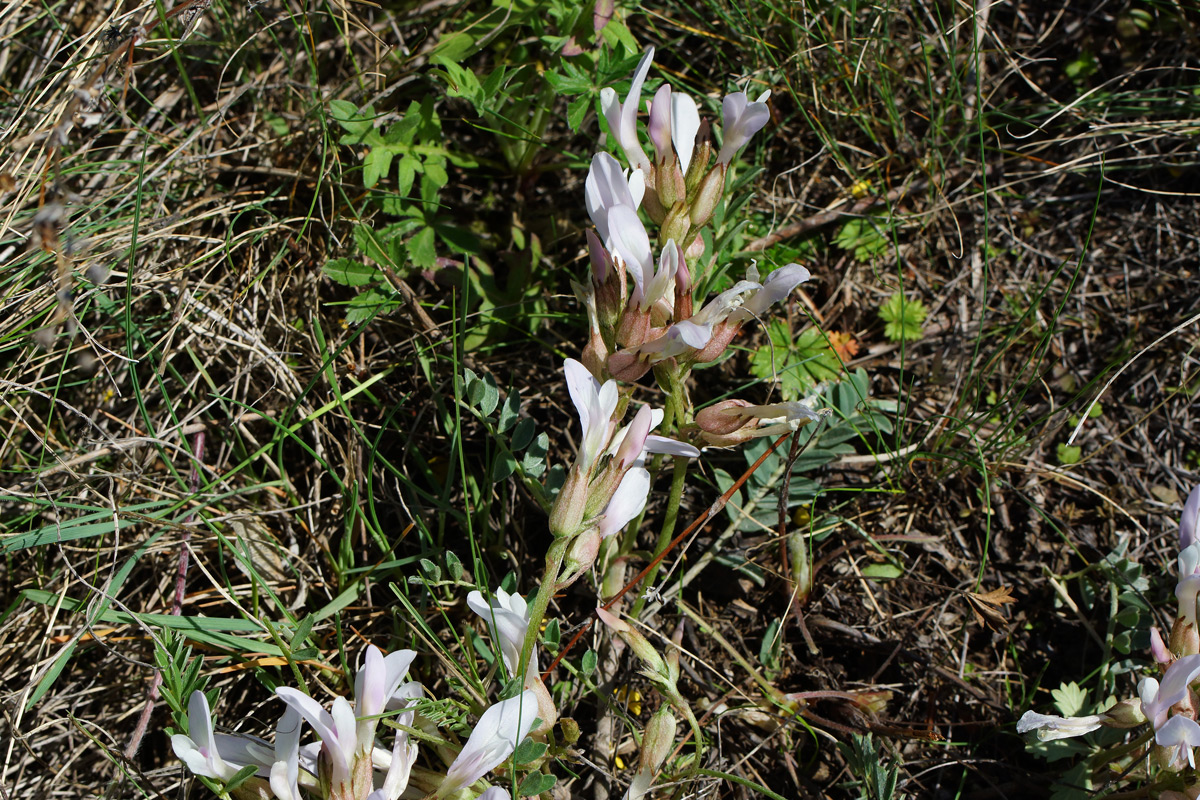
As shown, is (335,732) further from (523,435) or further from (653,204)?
(653,204)

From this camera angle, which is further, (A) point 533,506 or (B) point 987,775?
(A) point 533,506

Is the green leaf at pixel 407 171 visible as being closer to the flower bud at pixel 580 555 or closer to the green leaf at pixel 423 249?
the green leaf at pixel 423 249

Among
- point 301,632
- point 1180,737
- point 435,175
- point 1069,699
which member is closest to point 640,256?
point 435,175

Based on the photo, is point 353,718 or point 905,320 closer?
point 353,718

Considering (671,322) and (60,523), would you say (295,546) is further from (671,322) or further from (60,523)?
(671,322)

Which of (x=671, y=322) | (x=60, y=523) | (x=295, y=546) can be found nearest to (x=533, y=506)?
(x=295, y=546)

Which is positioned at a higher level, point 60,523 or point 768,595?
point 60,523
